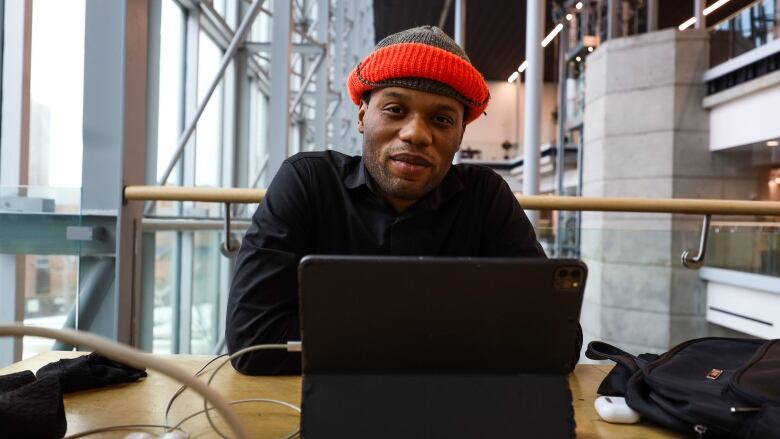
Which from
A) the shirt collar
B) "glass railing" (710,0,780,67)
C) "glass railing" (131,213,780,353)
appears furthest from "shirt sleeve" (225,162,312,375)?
"glass railing" (710,0,780,67)

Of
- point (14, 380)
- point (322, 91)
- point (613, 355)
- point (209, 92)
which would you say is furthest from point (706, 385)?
point (322, 91)

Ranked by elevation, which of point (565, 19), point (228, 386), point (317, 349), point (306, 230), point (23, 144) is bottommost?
point (228, 386)

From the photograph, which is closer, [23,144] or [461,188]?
[461,188]

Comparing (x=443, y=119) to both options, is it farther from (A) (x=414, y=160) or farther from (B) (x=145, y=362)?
(B) (x=145, y=362)

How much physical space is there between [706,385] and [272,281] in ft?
2.36

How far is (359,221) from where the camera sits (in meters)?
1.23

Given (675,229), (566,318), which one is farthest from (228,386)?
(675,229)

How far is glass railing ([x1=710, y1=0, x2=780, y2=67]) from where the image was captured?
20.3 ft

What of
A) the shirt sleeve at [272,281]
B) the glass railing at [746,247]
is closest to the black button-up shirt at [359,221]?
the shirt sleeve at [272,281]

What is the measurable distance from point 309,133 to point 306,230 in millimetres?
11510

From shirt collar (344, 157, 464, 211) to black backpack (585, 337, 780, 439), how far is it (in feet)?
1.44

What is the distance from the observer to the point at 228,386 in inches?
36.4

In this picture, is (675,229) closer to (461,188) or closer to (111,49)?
(461,188)

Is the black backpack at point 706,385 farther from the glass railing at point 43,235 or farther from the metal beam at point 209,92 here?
the metal beam at point 209,92
